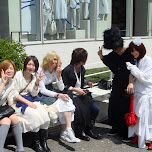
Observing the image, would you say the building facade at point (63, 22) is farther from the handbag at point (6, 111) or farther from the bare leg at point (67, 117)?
the handbag at point (6, 111)

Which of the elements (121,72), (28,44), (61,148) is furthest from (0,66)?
(28,44)

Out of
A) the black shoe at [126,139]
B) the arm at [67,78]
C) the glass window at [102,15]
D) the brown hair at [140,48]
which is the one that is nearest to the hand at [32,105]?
the arm at [67,78]

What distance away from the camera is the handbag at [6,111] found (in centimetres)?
348

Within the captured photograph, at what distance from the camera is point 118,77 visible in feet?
14.0

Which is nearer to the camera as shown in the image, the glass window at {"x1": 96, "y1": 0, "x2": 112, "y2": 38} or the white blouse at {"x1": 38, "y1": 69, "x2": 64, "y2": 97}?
the white blouse at {"x1": 38, "y1": 69, "x2": 64, "y2": 97}

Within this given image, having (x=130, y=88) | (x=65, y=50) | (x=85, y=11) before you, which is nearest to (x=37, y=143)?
(x=130, y=88)

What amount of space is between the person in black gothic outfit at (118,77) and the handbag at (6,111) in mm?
1662

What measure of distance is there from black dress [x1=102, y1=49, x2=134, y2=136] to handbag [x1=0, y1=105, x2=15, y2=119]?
166 cm

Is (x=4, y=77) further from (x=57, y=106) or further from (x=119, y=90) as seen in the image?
(x=119, y=90)

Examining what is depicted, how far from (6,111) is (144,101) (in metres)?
1.97

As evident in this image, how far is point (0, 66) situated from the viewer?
368 cm

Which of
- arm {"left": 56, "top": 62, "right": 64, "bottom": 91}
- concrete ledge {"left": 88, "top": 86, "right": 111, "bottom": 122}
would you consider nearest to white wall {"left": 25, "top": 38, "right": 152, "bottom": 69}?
concrete ledge {"left": 88, "top": 86, "right": 111, "bottom": 122}

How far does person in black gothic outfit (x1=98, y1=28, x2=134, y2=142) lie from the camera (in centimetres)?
413

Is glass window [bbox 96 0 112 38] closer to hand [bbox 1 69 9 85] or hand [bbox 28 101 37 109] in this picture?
hand [bbox 28 101 37 109]
